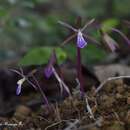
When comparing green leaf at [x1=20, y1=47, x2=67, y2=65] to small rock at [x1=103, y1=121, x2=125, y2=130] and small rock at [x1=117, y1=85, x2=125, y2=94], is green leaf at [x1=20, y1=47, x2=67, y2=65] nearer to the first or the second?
small rock at [x1=117, y1=85, x2=125, y2=94]

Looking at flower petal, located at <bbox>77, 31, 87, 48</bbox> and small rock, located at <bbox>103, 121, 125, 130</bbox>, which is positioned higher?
flower petal, located at <bbox>77, 31, 87, 48</bbox>

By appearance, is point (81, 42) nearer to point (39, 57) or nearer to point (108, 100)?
point (108, 100)

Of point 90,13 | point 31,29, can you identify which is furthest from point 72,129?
point 90,13

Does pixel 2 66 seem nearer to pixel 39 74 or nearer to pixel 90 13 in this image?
pixel 39 74

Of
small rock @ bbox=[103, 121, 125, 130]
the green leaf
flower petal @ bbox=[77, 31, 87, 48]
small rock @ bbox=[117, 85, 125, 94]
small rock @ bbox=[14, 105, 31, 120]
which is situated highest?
flower petal @ bbox=[77, 31, 87, 48]

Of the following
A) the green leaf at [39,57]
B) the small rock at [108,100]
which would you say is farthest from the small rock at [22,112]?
the small rock at [108,100]

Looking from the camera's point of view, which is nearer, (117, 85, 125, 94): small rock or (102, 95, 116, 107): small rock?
(102, 95, 116, 107): small rock

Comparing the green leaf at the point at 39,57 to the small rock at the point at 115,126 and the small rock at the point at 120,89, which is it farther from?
the small rock at the point at 115,126

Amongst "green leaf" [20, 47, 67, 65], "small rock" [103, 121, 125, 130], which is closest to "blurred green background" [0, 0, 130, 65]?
"green leaf" [20, 47, 67, 65]

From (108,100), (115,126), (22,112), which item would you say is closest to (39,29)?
(22,112)
